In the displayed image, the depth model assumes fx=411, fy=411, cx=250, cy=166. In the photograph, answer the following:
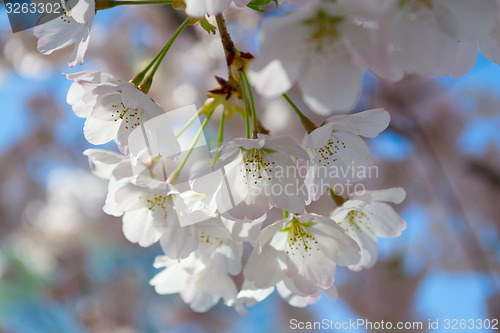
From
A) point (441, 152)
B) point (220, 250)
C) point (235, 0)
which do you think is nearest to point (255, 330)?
point (441, 152)

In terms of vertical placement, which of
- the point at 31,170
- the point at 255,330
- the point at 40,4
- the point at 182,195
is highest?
the point at 40,4

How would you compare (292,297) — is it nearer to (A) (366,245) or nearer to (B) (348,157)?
(A) (366,245)

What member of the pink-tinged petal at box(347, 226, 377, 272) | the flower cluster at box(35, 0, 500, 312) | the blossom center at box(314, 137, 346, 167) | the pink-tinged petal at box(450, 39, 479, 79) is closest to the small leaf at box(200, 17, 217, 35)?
the flower cluster at box(35, 0, 500, 312)

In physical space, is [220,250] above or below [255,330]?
above

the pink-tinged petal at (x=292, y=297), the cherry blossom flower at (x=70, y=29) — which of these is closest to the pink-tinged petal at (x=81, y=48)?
the cherry blossom flower at (x=70, y=29)

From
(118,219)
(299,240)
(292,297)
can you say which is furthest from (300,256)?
(118,219)

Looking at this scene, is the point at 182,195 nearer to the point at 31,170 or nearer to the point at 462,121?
the point at 462,121
